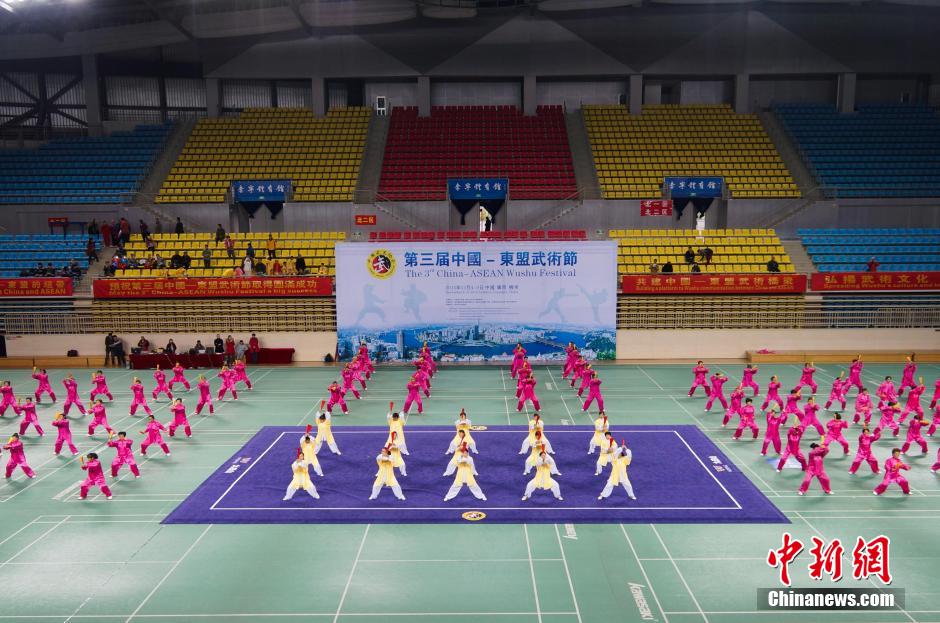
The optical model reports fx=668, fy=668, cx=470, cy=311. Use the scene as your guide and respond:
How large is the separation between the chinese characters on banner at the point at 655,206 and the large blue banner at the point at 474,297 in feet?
28.9

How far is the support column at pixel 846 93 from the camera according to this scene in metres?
42.0

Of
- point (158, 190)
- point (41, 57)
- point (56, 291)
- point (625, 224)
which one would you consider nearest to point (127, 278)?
point (56, 291)

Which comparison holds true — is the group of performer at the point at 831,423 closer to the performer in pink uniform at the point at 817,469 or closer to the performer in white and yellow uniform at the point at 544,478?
the performer in pink uniform at the point at 817,469

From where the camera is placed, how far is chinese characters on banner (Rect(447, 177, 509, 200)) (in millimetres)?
35969

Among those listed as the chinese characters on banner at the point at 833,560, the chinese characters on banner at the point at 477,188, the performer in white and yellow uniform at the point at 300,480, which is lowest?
the chinese characters on banner at the point at 833,560

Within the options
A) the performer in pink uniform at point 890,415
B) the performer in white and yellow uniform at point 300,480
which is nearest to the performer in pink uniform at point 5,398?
the performer in white and yellow uniform at point 300,480

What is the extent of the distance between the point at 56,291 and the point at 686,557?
29355mm

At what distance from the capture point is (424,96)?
140 ft

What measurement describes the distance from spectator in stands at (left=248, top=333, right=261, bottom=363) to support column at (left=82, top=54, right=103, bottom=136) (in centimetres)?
2316

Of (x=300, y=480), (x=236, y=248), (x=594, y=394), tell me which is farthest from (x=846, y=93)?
(x=300, y=480)

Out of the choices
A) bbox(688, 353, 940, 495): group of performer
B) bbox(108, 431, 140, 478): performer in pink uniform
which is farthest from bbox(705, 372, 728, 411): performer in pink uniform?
→ bbox(108, 431, 140, 478): performer in pink uniform

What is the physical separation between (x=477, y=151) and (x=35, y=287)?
77.3ft

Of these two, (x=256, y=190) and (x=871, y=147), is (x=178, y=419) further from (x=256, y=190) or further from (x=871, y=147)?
(x=871, y=147)

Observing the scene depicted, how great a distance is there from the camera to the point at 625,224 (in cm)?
3600
